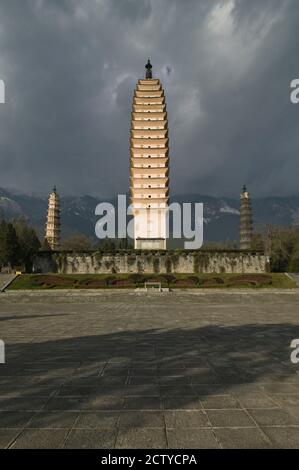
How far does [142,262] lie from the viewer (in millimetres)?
52625

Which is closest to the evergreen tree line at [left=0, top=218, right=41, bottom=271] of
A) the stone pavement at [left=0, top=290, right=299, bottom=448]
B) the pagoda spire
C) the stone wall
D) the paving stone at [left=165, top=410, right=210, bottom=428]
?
the stone wall

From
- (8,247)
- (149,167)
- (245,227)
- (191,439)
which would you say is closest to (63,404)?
(191,439)

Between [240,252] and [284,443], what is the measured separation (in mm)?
52227

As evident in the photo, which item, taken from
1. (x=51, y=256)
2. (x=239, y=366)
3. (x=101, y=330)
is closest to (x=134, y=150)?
(x=51, y=256)

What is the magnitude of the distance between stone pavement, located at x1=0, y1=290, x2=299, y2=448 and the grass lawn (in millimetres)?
28639

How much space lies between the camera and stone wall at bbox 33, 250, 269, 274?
173 feet

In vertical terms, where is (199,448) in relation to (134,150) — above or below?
below

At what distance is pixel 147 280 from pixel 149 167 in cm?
3327

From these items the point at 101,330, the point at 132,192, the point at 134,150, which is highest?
the point at 134,150

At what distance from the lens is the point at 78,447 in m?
3.62

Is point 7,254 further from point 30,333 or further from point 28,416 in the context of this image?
point 28,416

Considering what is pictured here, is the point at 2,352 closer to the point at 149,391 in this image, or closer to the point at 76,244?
the point at 149,391

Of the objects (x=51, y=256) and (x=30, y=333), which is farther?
(x=51, y=256)

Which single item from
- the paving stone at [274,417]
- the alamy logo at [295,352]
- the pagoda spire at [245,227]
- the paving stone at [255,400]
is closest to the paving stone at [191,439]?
the paving stone at [274,417]
